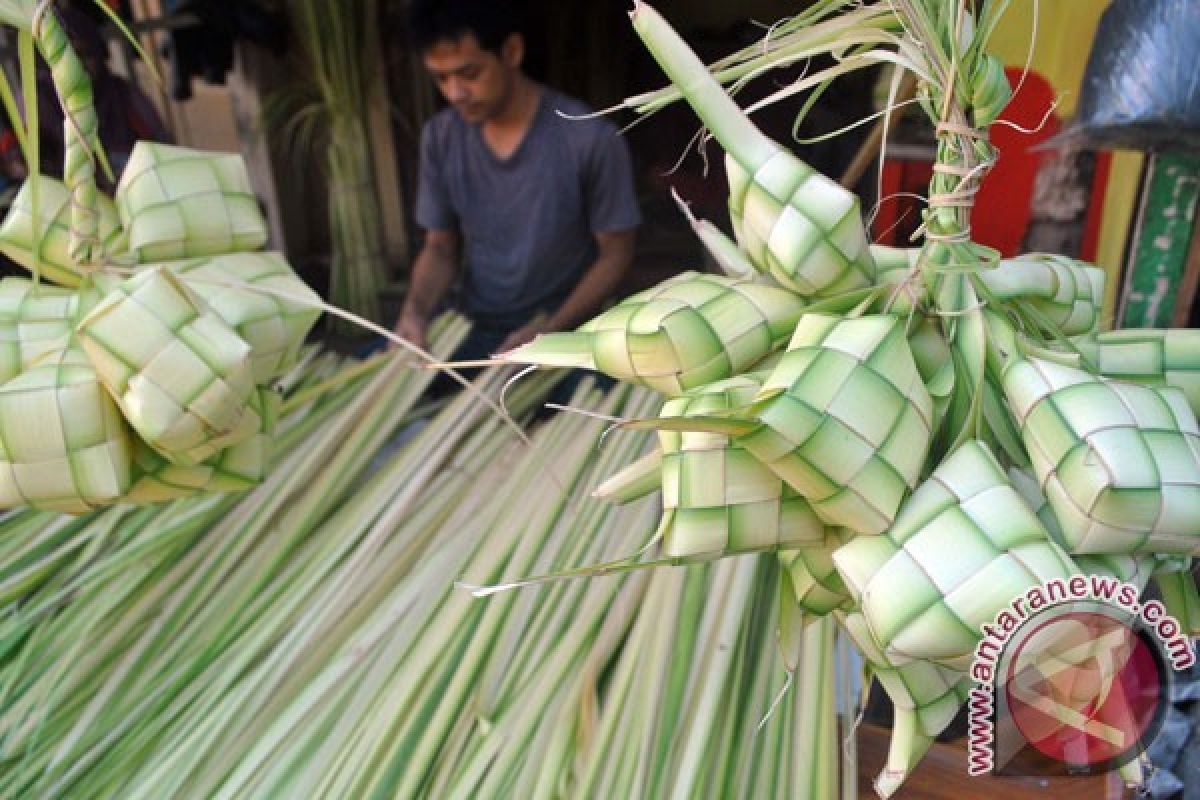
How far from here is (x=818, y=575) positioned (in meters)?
0.54

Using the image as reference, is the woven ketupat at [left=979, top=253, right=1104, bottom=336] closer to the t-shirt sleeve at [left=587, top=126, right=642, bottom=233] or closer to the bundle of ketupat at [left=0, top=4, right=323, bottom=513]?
the bundle of ketupat at [left=0, top=4, right=323, bottom=513]

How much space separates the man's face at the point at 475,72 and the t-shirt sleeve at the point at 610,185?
23cm

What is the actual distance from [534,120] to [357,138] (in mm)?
1509

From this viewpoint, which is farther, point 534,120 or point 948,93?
point 534,120

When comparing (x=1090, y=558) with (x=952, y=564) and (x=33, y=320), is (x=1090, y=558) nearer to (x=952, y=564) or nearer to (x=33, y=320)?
(x=952, y=564)

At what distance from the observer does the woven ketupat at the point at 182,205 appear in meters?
0.75

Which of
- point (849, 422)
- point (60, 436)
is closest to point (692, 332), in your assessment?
point (849, 422)

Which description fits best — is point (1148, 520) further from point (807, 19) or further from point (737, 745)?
point (737, 745)

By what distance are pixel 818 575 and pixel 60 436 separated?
58 centimetres

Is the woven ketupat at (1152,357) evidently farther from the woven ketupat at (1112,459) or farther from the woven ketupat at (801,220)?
the woven ketupat at (801,220)

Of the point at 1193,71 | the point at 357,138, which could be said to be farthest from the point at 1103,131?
the point at 357,138

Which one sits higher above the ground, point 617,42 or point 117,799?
point 617,42

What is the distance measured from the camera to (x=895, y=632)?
442 millimetres

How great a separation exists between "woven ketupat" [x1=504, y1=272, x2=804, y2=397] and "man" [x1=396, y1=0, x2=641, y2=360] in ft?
4.01
